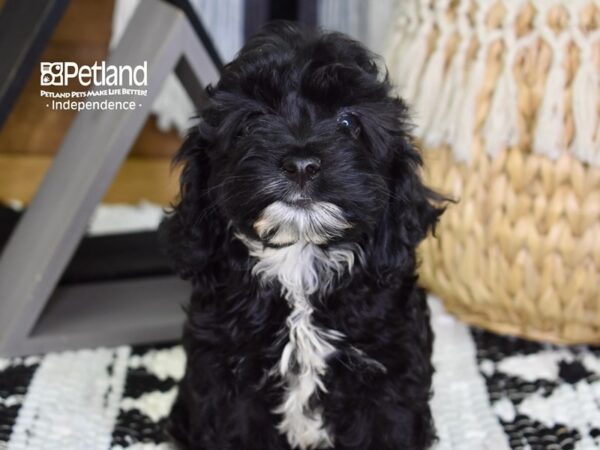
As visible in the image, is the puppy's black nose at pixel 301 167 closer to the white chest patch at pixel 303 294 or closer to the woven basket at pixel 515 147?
the white chest patch at pixel 303 294

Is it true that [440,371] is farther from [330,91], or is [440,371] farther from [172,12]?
[172,12]

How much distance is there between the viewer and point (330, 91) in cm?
144

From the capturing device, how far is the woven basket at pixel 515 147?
196 cm

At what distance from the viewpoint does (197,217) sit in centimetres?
158

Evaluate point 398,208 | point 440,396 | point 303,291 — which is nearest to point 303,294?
point 303,291

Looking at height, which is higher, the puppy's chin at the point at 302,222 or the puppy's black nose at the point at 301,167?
the puppy's black nose at the point at 301,167

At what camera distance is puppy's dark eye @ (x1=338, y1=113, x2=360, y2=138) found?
1.46m

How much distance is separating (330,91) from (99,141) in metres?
0.84

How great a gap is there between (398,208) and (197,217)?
1.28ft

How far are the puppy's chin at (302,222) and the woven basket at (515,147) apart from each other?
839mm

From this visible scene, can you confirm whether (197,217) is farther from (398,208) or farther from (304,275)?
(398,208)

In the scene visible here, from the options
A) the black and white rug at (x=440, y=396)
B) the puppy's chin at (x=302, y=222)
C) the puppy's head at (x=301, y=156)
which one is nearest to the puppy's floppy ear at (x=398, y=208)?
the puppy's head at (x=301, y=156)

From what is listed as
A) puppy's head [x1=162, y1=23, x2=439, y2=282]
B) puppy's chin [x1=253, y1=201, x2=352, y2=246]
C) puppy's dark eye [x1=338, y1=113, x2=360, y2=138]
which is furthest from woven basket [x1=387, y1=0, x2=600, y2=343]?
puppy's chin [x1=253, y1=201, x2=352, y2=246]

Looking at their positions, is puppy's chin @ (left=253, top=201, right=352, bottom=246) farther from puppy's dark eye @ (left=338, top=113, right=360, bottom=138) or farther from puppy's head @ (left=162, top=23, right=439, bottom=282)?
puppy's dark eye @ (left=338, top=113, right=360, bottom=138)
